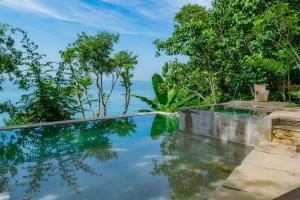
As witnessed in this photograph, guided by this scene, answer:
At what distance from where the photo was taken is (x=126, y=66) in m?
19.1

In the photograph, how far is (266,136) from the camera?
6.62m

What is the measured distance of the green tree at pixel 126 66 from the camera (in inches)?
766

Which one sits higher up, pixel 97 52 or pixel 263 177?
pixel 97 52

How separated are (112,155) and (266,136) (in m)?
3.66

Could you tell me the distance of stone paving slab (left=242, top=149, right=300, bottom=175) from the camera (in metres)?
4.69

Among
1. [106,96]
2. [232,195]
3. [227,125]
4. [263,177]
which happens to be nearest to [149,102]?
[227,125]

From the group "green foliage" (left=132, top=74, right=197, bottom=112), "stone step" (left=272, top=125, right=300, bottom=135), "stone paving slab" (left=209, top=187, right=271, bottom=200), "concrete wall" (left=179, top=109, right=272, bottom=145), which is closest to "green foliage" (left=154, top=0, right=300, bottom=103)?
"green foliage" (left=132, top=74, right=197, bottom=112)

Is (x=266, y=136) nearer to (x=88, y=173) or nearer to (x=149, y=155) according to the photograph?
(x=149, y=155)

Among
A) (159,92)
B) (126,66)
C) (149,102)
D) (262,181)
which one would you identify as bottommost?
(262,181)

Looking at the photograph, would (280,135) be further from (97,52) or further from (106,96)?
(106,96)

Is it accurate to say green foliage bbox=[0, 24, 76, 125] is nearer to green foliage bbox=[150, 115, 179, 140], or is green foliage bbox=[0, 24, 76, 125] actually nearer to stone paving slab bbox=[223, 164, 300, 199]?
green foliage bbox=[150, 115, 179, 140]

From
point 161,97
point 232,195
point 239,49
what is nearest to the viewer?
point 232,195

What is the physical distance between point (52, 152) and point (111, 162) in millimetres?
1620

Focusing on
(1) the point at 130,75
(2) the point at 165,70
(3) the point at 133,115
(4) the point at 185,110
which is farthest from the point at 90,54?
(4) the point at 185,110
